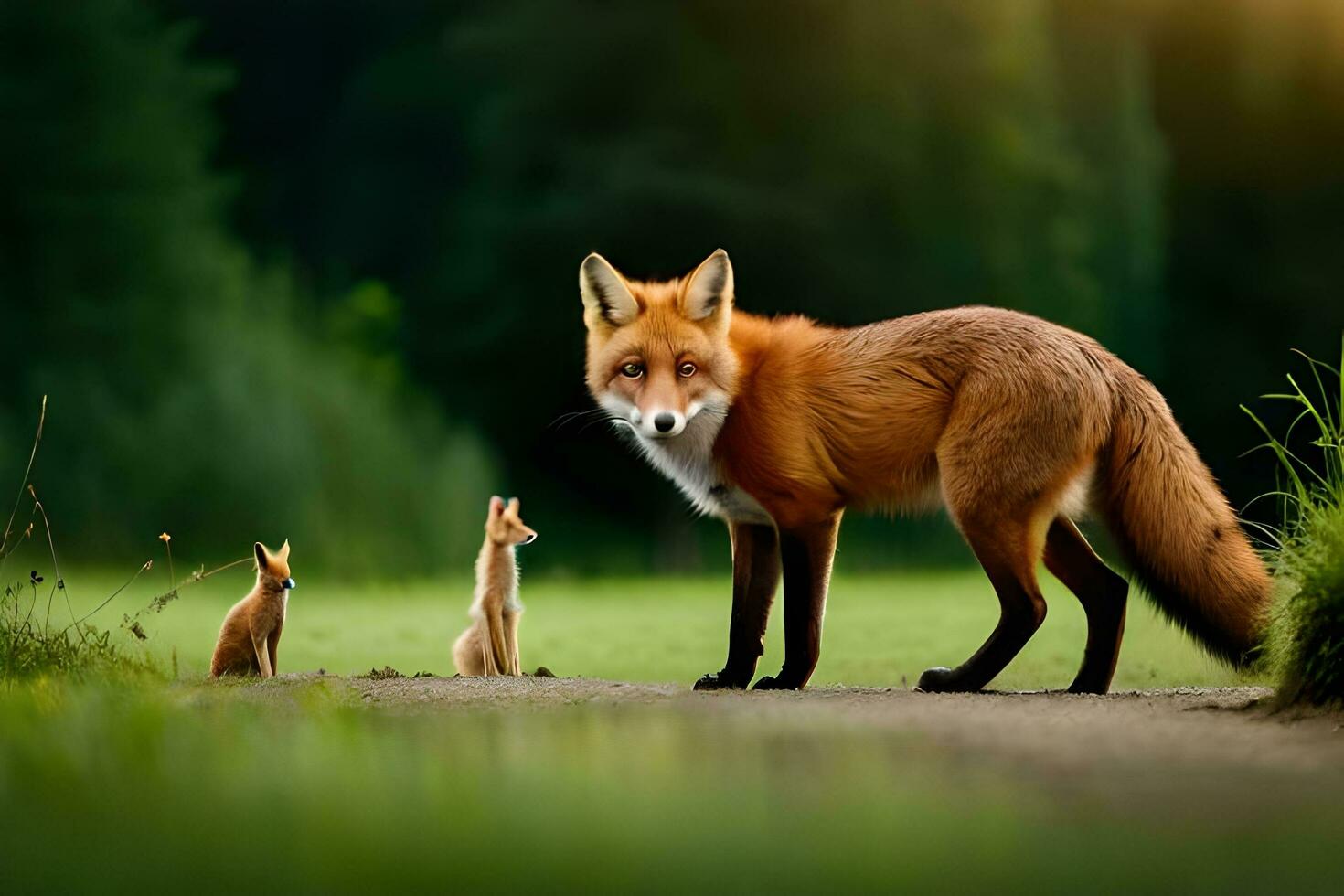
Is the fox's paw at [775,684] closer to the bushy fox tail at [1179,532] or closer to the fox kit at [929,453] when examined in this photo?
the fox kit at [929,453]

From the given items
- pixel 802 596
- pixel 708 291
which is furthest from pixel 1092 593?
pixel 708 291

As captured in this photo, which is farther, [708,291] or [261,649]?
[261,649]

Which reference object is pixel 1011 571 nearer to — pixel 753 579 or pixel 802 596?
pixel 802 596

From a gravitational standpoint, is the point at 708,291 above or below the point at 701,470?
above

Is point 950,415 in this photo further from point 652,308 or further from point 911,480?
point 652,308

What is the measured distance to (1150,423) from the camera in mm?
4109

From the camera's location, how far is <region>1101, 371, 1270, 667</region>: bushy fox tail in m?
3.96

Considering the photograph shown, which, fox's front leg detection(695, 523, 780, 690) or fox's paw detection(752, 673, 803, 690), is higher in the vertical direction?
fox's front leg detection(695, 523, 780, 690)

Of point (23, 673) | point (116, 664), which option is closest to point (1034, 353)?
point (116, 664)

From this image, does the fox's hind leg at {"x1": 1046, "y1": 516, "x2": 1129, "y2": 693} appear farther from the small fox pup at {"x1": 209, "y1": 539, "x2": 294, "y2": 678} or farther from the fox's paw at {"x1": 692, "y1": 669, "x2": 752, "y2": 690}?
the small fox pup at {"x1": 209, "y1": 539, "x2": 294, "y2": 678}

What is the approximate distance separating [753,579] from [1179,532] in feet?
4.66

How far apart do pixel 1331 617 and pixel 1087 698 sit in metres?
0.86

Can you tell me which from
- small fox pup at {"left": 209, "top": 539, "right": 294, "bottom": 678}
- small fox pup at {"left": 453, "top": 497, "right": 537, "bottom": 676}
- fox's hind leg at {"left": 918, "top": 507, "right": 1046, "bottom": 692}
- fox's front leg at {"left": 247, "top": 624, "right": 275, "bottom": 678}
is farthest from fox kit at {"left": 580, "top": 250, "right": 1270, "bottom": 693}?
fox's front leg at {"left": 247, "top": 624, "right": 275, "bottom": 678}

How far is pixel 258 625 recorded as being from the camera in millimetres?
4523
